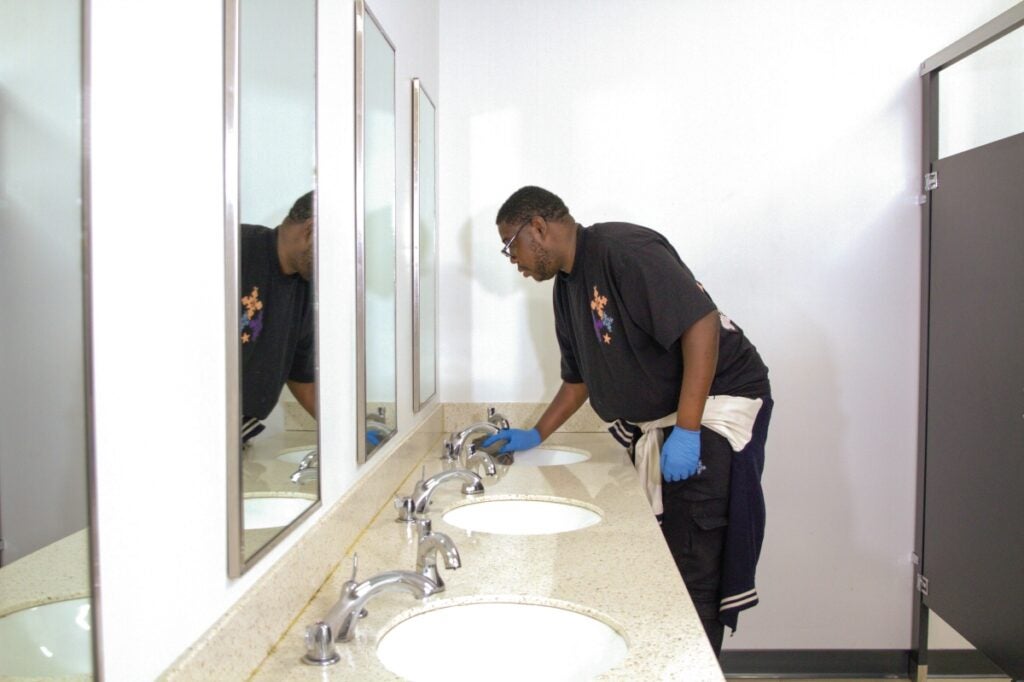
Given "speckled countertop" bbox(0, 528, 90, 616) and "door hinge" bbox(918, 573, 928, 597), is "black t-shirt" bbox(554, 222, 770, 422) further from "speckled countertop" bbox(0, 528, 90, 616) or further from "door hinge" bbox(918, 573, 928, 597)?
"speckled countertop" bbox(0, 528, 90, 616)

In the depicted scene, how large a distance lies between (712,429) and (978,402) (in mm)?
790

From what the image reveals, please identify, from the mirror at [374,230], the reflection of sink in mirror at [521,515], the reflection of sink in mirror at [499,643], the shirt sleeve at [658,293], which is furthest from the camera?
the shirt sleeve at [658,293]

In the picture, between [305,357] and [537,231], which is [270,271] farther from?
[537,231]

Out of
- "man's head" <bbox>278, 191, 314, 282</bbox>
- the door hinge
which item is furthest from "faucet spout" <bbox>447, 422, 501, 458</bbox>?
the door hinge

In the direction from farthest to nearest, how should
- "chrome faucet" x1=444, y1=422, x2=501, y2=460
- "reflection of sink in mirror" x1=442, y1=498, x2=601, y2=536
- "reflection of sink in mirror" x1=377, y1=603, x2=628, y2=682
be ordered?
1. "chrome faucet" x1=444, y1=422, x2=501, y2=460
2. "reflection of sink in mirror" x1=442, y1=498, x2=601, y2=536
3. "reflection of sink in mirror" x1=377, y1=603, x2=628, y2=682

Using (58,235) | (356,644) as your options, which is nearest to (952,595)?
(356,644)

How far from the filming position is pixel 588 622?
1.25 m

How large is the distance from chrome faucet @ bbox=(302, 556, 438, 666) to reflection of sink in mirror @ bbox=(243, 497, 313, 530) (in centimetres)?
13

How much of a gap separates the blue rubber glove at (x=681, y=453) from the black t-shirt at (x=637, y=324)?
132 millimetres

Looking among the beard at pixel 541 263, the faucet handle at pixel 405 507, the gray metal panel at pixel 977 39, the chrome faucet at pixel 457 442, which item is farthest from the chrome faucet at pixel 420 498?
the gray metal panel at pixel 977 39

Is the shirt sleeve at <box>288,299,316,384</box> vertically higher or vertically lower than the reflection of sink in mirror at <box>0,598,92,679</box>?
higher

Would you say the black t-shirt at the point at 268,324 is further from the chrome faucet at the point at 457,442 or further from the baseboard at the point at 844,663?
the baseboard at the point at 844,663

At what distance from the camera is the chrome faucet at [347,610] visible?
1.05 m

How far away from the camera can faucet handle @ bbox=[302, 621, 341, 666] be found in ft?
3.45
